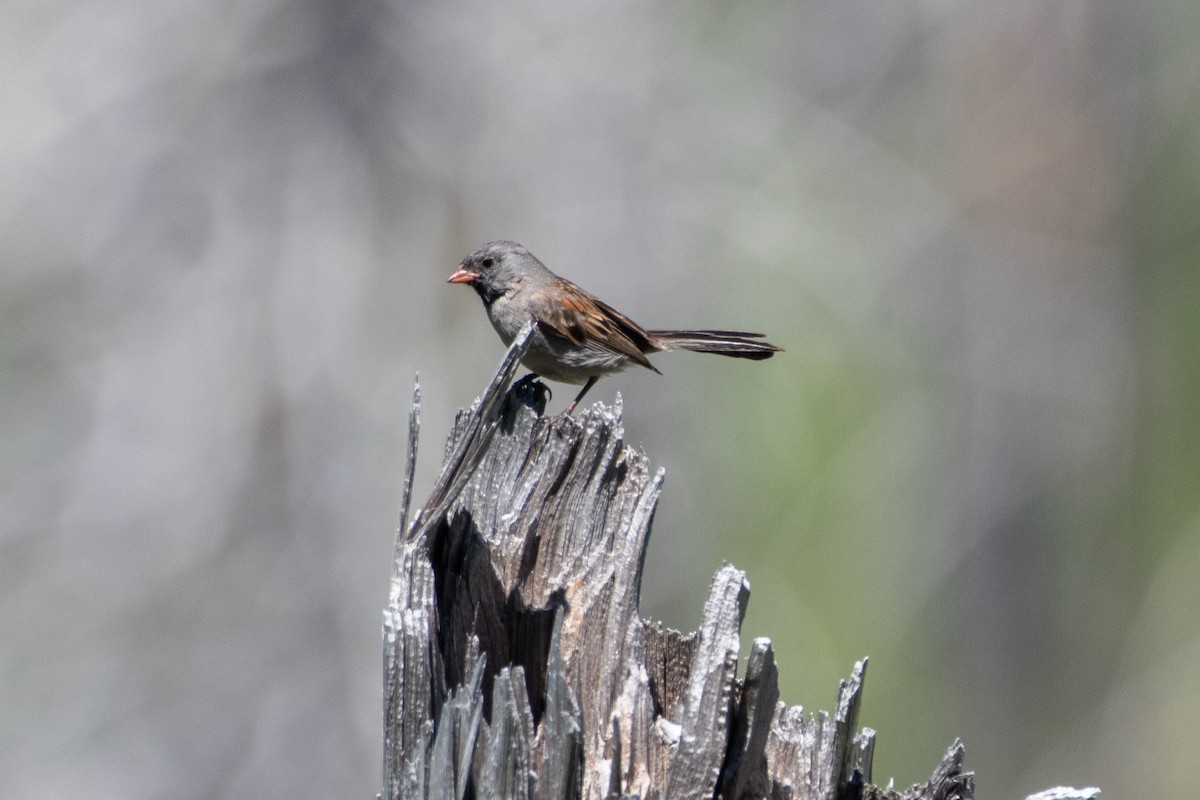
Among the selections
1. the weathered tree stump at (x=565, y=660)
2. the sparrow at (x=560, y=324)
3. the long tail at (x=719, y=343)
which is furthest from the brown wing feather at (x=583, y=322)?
the weathered tree stump at (x=565, y=660)

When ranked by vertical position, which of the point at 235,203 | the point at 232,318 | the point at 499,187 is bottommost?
the point at 232,318

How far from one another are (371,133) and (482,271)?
4.08 metres

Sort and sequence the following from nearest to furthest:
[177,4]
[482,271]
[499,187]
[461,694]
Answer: [461,694] < [482,271] < [177,4] < [499,187]

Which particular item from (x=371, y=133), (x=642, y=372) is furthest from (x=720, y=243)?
(x=371, y=133)

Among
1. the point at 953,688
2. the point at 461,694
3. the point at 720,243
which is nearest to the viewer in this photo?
the point at 461,694

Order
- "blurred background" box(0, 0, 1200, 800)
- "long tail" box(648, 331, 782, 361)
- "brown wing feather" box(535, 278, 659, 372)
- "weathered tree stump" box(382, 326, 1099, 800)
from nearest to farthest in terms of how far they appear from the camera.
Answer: "weathered tree stump" box(382, 326, 1099, 800) → "brown wing feather" box(535, 278, 659, 372) → "long tail" box(648, 331, 782, 361) → "blurred background" box(0, 0, 1200, 800)

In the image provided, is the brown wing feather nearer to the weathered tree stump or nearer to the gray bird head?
the gray bird head

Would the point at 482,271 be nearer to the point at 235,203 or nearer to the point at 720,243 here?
the point at 235,203

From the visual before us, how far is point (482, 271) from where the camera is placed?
19.7 feet

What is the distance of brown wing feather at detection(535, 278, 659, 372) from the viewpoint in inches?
224

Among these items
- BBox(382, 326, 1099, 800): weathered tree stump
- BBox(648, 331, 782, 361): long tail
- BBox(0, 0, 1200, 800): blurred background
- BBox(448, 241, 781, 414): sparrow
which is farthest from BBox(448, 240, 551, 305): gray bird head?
Result: BBox(0, 0, 1200, 800): blurred background

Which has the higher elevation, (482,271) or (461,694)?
(482,271)

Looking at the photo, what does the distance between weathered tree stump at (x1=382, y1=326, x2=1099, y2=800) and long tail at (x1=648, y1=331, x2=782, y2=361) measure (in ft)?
8.19

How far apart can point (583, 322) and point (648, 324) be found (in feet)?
15.6
